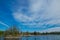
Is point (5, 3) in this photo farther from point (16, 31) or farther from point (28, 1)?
point (16, 31)

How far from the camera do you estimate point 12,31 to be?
12.4m

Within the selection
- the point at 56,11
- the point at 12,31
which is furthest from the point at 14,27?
the point at 56,11

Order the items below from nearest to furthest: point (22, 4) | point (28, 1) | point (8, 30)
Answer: point (28, 1) < point (22, 4) < point (8, 30)

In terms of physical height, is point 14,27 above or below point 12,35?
above

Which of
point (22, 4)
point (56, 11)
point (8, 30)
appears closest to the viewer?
point (22, 4)

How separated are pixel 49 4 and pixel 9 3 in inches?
51.5

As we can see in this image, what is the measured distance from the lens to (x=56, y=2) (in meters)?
4.06

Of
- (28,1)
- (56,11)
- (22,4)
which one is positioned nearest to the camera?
(28,1)

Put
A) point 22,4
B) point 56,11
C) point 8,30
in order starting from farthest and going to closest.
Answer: point 8,30, point 56,11, point 22,4

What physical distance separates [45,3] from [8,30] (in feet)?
27.7

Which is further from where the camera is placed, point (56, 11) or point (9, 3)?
point (56, 11)

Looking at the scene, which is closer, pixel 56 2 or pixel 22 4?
pixel 56 2

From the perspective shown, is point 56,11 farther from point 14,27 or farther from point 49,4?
point 14,27

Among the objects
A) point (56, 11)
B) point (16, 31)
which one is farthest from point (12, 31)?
point (56, 11)
